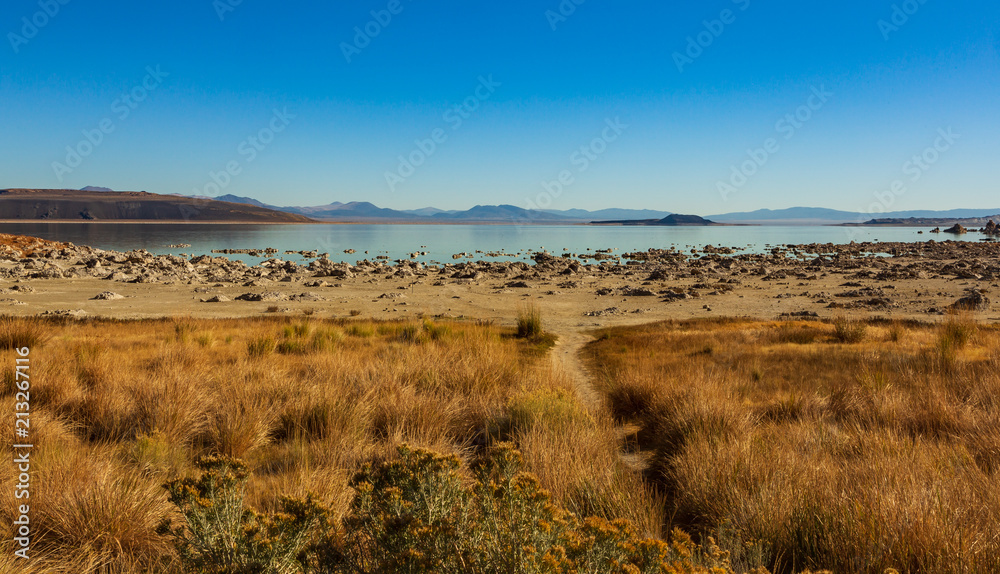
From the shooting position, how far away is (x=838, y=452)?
4.44 metres

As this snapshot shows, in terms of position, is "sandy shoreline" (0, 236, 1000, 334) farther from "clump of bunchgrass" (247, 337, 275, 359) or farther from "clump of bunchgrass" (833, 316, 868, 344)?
"clump of bunchgrass" (247, 337, 275, 359)

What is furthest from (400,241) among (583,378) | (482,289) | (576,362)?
(583,378)

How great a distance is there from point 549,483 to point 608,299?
20.8m

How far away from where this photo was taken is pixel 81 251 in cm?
4053

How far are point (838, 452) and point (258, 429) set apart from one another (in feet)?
18.7

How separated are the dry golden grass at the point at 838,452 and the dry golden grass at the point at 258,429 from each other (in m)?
0.67

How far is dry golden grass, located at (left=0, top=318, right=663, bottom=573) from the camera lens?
314cm

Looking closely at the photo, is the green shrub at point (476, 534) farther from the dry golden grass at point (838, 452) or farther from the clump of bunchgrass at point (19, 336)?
the clump of bunchgrass at point (19, 336)

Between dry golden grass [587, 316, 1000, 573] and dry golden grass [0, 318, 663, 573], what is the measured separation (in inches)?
26.4

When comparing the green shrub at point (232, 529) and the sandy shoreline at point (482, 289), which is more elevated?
the green shrub at point (232, 529)

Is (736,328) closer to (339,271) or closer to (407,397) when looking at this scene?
(407,397)

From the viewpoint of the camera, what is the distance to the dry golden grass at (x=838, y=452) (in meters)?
2.81

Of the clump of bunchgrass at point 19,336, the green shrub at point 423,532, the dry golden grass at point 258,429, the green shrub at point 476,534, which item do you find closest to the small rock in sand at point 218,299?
the clump of bunchgrass at point 19,336

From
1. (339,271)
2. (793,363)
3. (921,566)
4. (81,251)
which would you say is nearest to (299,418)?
(921,566)
